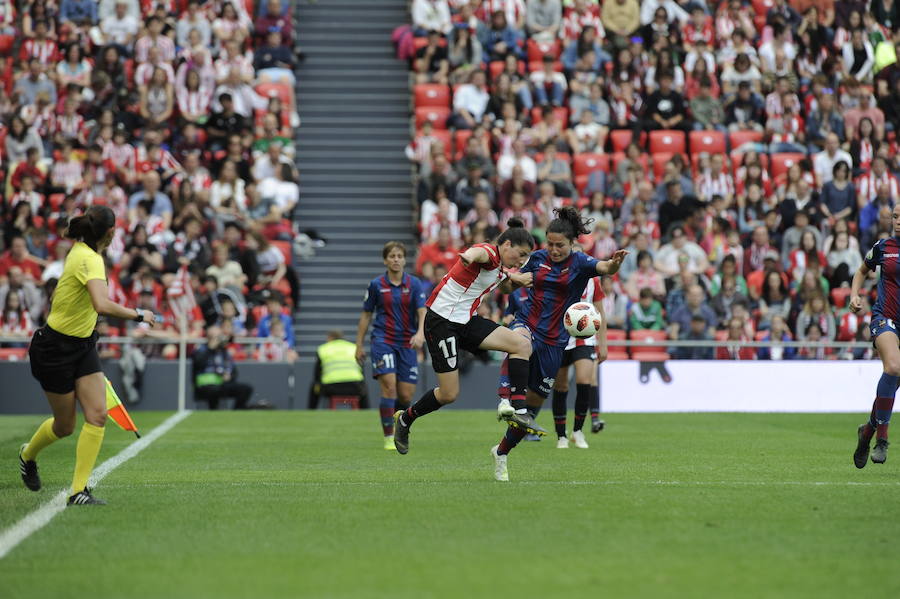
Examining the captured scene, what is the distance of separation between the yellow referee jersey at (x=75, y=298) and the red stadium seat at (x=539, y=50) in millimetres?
19731

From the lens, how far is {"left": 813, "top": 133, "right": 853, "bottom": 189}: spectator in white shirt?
2611 cm

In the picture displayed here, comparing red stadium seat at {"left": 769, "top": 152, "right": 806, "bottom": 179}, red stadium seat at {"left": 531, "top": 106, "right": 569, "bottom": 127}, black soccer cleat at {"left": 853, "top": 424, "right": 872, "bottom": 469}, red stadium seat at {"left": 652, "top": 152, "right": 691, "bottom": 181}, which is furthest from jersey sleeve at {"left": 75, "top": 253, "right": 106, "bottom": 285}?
red stadium seat at {"left": 769, "top": 152, "right": 806, "bottom": 179}

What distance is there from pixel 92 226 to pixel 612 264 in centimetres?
401

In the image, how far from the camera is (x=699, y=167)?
25.8m

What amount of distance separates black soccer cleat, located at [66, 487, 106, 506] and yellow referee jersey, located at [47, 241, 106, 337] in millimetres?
1061

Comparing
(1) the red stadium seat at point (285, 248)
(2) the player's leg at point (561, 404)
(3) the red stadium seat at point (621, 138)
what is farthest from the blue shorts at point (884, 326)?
(3) the red stadium seat at point (621, 138)

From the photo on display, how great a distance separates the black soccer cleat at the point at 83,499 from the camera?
9.35 meters

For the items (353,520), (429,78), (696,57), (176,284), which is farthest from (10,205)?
(353,520)

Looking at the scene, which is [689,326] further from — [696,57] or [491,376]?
[696,57]

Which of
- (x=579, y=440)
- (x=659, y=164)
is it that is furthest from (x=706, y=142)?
(x=579, y=440)

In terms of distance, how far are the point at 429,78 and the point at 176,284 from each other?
24.7 ft

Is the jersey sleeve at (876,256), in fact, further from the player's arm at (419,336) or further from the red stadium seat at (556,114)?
the red stadium seat at (556,114)

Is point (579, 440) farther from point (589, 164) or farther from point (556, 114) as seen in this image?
point (556, 114)

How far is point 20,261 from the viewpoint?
2288 centimetres
